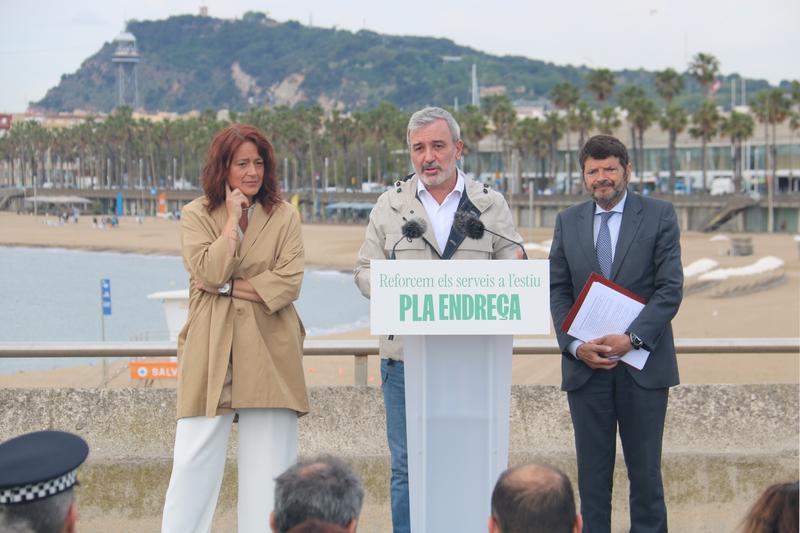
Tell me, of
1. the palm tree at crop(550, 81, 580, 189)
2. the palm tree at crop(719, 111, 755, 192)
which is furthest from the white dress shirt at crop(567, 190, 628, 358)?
the palm tree at crop(550, 81, 580, 189)

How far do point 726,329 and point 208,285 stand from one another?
32.9 meters

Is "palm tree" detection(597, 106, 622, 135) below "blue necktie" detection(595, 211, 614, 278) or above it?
above

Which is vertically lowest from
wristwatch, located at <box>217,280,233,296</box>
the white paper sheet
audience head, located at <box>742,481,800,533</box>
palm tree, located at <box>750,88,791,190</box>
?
audience head, located at <box>742,481,800,533</box>

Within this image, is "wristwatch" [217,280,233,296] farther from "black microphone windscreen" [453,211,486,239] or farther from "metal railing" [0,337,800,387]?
"metal railing" [0,337,800,387]

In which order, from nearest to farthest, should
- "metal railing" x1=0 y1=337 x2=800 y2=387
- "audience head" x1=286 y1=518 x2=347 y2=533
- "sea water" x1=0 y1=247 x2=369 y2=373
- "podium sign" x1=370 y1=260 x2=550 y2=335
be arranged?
"audience head" x1=286 y1=518 x2=347 y2=533, "podium sign" x1=370 y1=260 x2=550 y2=335, "metal railing" x1=0 y1=337 x2=800 y2=387, "sea water" x1=0 y1=247 x2=369 y2=373

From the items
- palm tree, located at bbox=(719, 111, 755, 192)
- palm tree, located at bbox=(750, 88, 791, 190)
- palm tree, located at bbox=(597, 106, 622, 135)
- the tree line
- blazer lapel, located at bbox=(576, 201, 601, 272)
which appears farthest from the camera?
palm tree, located at bbox=(597, 106, 622, 135)

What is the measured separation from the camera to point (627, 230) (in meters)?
4.86

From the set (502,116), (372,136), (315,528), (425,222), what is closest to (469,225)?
(425,222)

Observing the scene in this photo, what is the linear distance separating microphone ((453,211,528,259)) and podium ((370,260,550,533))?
0.58 meters

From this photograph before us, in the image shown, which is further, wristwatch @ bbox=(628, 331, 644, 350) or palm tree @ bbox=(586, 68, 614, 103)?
palm tree @ bbox=(586, 68, 614, 103)

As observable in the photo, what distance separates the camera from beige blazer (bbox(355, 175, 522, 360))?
4.75m

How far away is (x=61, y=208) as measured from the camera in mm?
156250

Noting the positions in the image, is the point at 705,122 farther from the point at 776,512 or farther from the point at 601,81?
Answer: the point at 776,512

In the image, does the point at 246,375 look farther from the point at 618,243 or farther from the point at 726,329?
the point at 726,329
